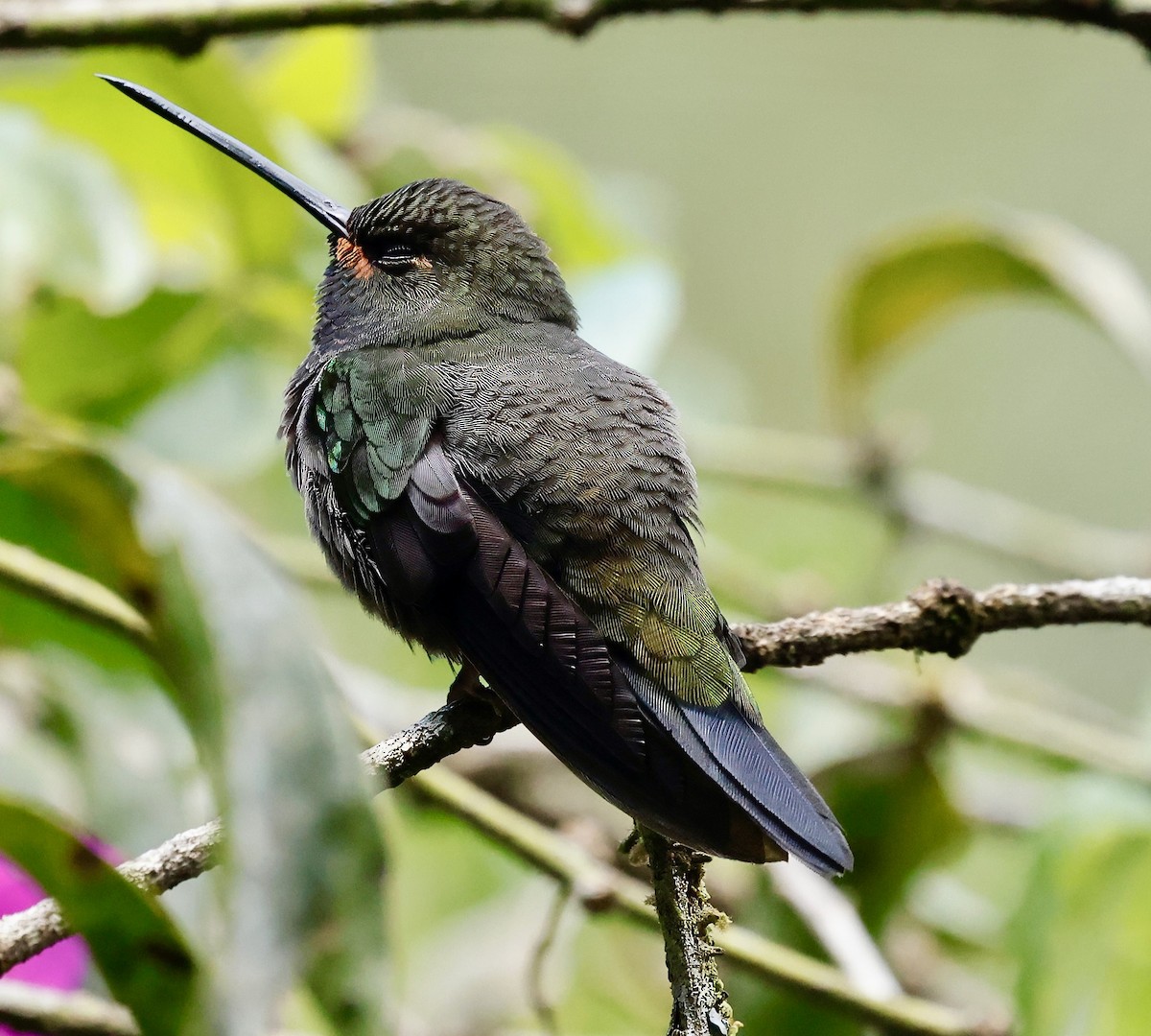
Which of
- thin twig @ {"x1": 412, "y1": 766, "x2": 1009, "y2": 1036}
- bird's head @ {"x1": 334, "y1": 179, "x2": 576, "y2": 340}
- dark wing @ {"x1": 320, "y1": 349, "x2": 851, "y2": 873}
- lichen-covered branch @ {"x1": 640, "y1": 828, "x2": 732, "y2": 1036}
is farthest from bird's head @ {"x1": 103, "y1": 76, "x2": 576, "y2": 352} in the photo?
lichen-covered branch @ {"x1": 640, "y1": 828, "x2": 732, "y2": 1036}

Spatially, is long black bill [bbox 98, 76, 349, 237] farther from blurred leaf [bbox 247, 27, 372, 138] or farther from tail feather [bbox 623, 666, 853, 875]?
tail feather [bbox 623, 666, 853, 875]

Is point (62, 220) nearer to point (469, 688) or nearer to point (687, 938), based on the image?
point (469, 688)

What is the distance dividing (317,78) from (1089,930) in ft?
8.68

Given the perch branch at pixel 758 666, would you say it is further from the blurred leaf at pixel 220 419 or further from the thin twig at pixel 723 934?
the blurred leaf at pixel 220 419

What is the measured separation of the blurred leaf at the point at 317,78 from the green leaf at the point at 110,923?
8.19 feet

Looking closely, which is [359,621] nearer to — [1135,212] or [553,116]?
[553,116]

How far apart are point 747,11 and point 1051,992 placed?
161cm

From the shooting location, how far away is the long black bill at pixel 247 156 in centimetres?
252

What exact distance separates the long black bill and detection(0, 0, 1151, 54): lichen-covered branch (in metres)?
0.19

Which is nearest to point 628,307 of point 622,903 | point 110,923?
point 622,903

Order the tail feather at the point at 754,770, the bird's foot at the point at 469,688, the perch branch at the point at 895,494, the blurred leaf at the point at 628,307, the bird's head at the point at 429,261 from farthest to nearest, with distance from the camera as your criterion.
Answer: the perch branch at the point at 895,494
the blurred leaf at the point at 628,307
the bird's head at the point at 429,261
the bird's foot at the point at 469,688
the tail feather at the point at 754,770

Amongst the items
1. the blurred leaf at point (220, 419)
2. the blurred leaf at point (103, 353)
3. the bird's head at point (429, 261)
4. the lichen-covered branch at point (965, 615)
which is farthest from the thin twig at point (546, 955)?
the blurred leaf at point (103, 353)

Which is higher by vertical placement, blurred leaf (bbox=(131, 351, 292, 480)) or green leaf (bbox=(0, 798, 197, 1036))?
blurred leaf (bbox=(131, 351, 292, 480))

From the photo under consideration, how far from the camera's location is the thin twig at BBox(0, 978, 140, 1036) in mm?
1661
